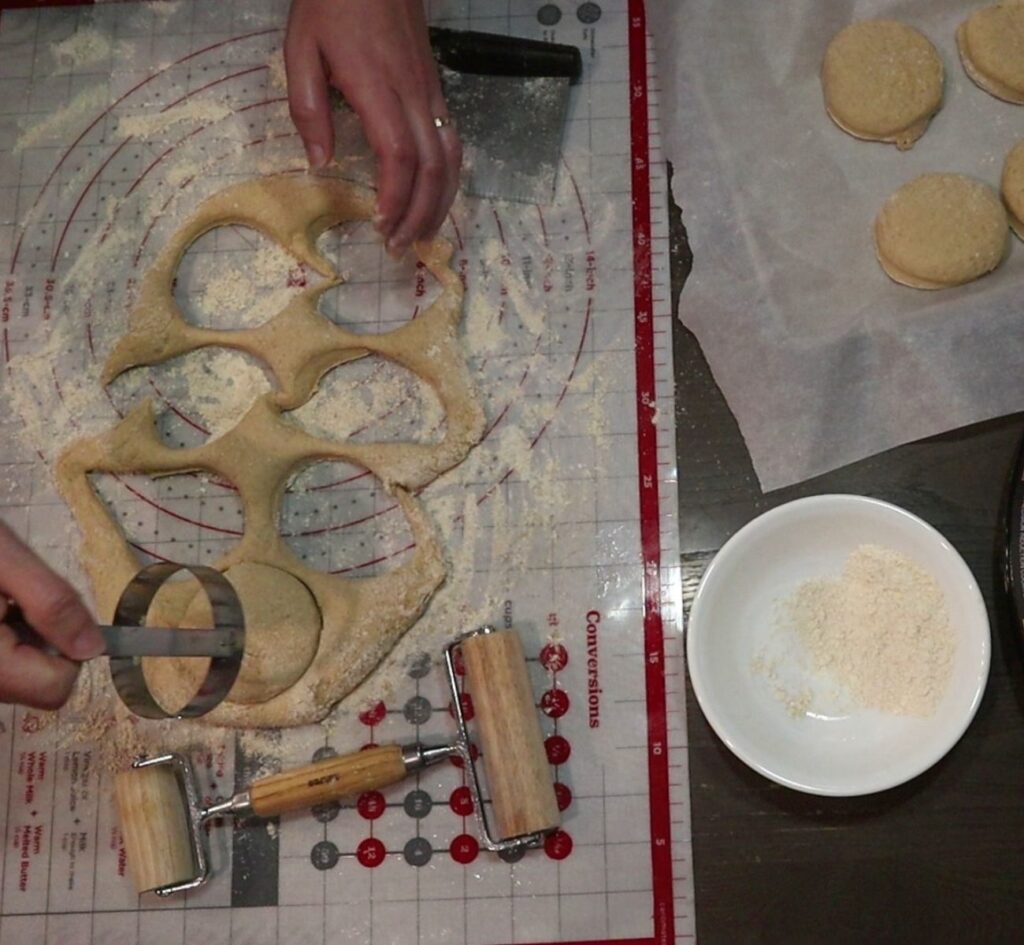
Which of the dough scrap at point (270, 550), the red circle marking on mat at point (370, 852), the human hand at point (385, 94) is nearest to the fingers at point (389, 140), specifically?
the human hand at point (385, 94)

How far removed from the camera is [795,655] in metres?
1.01

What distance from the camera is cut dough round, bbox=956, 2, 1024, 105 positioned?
1.07 m

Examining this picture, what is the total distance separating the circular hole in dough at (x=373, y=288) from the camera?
1140 mm

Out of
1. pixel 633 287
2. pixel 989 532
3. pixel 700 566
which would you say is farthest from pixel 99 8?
pixel 989 532

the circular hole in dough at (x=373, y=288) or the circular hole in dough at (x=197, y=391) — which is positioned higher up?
the circular hole in dough at (x=373, y=288)

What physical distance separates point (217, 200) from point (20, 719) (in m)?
0.57

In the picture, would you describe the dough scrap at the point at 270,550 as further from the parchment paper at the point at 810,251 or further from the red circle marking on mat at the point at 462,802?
the parchment paper at the point at 810,251

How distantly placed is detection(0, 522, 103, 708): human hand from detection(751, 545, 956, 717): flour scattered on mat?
588 mm

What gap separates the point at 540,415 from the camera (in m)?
1.10

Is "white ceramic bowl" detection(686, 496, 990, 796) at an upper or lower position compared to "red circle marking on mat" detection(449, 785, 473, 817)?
upper

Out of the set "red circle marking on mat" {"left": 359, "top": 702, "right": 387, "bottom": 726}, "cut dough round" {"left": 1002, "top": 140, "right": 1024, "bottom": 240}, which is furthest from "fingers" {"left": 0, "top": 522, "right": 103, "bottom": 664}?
"cut dough round" {"left": 1002, "top": 140, "right": 1024, "bottom": 240}

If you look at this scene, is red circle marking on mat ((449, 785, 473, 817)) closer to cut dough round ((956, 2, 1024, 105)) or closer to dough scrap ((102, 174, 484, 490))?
dough scrap ((102, 174, 484, 490))

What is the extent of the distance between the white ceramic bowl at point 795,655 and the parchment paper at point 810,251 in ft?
0.25

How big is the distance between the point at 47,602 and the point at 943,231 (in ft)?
2.78
